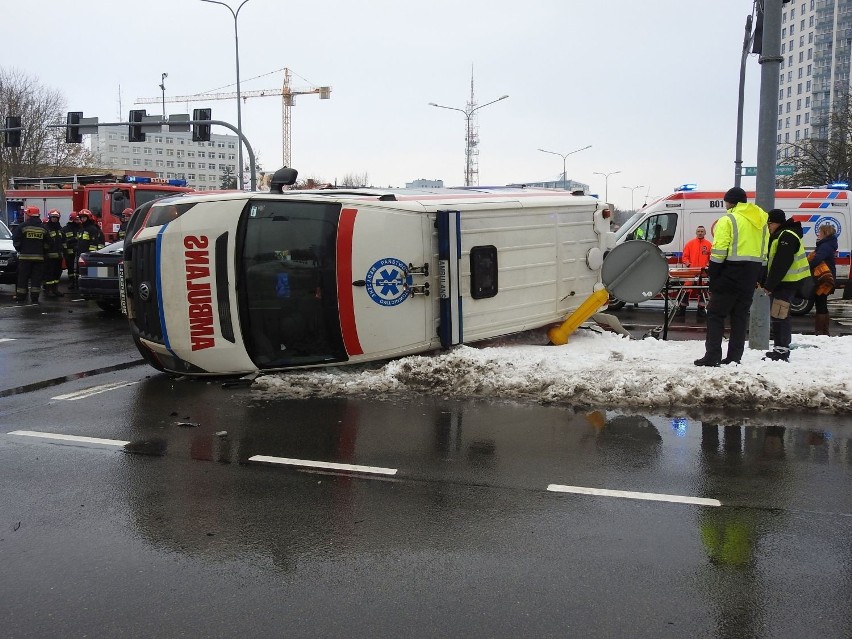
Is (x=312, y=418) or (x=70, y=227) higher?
(x=70, y=227)

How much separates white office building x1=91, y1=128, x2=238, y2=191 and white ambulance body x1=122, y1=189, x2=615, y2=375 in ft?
453

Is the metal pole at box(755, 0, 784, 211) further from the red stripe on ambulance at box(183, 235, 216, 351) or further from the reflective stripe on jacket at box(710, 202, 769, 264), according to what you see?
the red stripe on ambulance at box(183, 235, 216, 351)

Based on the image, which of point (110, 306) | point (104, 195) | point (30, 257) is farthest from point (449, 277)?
point (104, 195)

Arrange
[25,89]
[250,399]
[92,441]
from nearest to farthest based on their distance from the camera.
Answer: [92,441] < [250,399] < [25,89]

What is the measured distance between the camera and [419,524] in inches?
177

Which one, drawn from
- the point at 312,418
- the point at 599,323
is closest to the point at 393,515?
the point at 312,418

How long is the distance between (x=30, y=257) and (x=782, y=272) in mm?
14464

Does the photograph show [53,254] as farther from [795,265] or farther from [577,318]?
[795,265]

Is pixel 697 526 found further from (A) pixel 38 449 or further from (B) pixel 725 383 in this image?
(A) pixel 38 449

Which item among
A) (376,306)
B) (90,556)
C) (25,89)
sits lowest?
(90,556)

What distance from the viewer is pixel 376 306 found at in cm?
816

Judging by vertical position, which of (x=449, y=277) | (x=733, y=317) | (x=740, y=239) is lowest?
(x=733, y=317)

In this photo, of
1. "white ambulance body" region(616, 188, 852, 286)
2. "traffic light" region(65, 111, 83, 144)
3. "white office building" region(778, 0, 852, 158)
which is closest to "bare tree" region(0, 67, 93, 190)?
"traffic light" region(65, 111, 83, 144)

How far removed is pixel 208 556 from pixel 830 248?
9891mm
